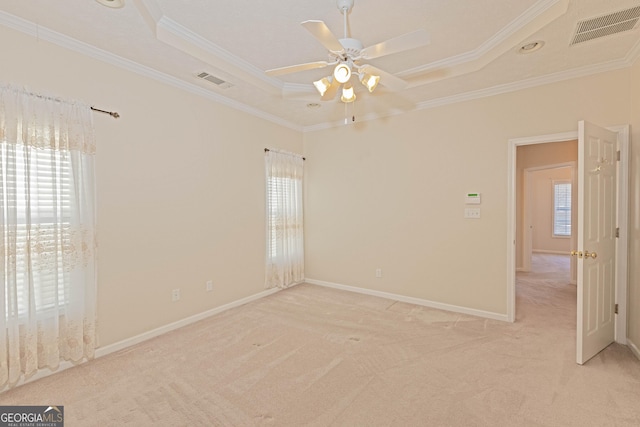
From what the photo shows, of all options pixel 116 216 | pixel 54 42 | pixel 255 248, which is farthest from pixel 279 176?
pixel 54 42

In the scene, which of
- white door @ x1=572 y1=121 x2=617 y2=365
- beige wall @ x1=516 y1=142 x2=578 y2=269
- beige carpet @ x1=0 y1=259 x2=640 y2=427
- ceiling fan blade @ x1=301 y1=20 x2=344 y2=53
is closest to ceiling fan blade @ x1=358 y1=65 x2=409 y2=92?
ceiling fan blade @ x1=301 y1=20 x2=344 y2=53

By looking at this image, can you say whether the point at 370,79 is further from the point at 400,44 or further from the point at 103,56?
the point at 103,56

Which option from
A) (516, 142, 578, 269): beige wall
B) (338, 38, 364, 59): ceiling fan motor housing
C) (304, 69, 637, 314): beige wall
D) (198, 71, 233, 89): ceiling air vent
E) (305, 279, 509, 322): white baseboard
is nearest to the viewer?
(338, 38, 364, 59): ceiling fan motor housing

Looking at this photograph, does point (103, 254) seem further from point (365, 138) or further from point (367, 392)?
point (365, 138)

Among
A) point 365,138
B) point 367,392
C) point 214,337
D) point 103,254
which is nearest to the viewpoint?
point 367,392

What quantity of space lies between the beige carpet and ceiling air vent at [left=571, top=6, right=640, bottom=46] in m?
2.82

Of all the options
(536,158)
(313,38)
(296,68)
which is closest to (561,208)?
(536,158)

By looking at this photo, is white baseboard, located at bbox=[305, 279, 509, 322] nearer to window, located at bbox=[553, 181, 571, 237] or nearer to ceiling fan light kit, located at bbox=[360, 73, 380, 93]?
ceiling fan light kit, located at bbox=[360, 73, 380, 93]

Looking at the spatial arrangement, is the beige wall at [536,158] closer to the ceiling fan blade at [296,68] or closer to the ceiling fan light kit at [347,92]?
the ceiling fan light kit at [347,92]

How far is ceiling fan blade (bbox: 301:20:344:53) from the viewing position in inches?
66.9

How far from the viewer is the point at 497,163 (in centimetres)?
369

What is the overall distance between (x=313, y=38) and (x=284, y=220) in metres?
2.83

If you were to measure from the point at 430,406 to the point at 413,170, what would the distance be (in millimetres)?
2979

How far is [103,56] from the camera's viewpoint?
9.25 ft
